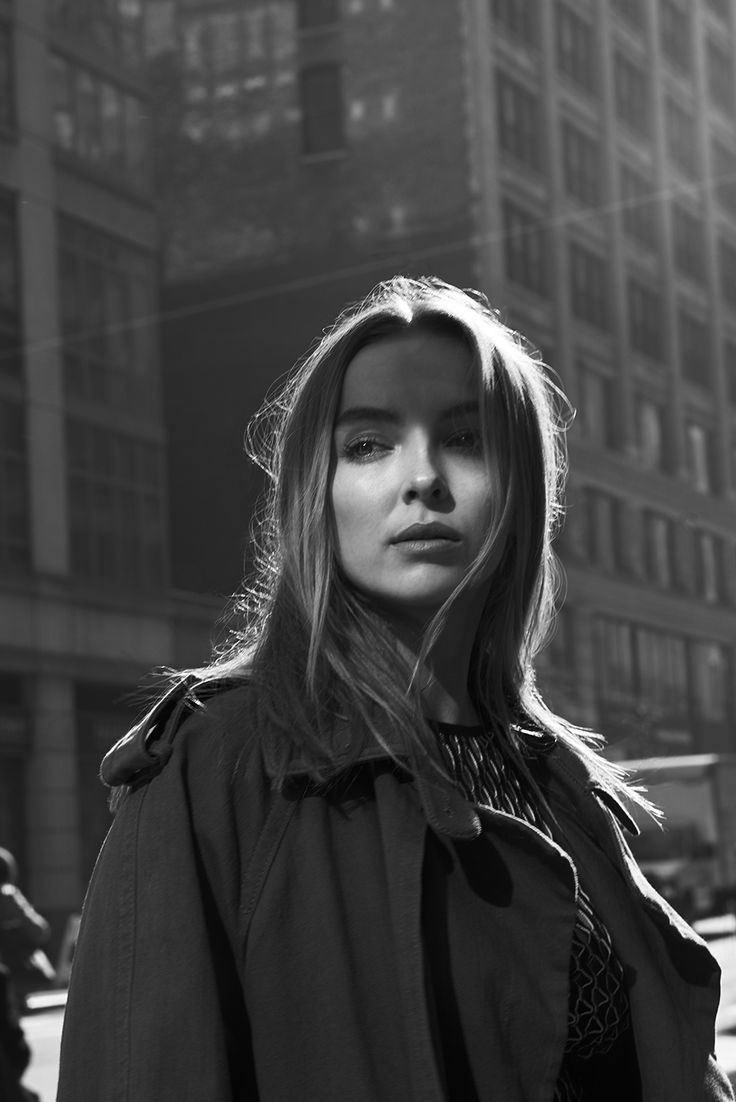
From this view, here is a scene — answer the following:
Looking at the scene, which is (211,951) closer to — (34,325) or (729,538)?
(34,325)

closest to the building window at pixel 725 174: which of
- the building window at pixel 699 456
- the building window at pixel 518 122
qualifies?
the building window at pixel 699 456

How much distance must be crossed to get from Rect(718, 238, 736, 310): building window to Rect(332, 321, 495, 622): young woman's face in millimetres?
51511

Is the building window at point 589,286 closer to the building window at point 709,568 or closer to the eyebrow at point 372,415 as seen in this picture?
the building window at point 709,568

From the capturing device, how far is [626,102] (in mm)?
47438

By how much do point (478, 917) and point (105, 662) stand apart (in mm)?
28813

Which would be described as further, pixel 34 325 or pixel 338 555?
pixel 34 325

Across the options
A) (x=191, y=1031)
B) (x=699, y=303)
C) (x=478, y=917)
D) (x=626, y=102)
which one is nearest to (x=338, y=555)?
(x=478, y=917)

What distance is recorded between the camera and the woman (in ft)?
5.52

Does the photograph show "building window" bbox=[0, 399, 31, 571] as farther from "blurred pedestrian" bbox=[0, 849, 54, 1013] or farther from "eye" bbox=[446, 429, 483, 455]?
"eye" bbox=[446, 429, 483, 455]

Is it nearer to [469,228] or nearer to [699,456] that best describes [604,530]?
[699,456]

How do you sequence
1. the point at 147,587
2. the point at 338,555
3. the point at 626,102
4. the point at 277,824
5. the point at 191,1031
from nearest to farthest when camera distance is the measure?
the point at 191,1031
the point at 277,824
the point at 338,555
the point at 147,587
the point at 626,102

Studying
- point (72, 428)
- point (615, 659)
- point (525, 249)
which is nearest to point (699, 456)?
point (615, 659)

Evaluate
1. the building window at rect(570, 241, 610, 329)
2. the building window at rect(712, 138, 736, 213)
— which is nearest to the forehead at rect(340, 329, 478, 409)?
the building window at rect(570, 241, 610, 329)

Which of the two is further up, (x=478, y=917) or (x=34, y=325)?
(x=34, y=325)
